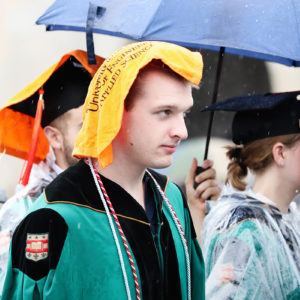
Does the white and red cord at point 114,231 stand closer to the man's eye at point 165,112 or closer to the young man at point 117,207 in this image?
the young man at point 117,207

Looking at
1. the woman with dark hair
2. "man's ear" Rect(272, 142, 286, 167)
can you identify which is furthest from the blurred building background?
"man's ear" Rect(272, 142, 286, 167)

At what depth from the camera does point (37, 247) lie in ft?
6.25

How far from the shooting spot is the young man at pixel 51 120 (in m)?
3.08

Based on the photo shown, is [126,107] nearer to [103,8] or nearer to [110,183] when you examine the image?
[110,183]

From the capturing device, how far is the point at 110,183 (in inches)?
82.5

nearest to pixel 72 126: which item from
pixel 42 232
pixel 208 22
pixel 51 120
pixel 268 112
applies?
pixel 51 120

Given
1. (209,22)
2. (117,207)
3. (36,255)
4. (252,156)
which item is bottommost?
(36,255)

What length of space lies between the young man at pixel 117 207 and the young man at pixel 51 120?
1.01 m

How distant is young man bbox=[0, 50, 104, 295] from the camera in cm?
308

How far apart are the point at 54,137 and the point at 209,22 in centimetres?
109

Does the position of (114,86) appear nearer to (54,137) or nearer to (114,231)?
(114,231)

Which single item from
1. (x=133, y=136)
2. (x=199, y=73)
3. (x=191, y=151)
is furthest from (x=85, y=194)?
(x=191, y=151)

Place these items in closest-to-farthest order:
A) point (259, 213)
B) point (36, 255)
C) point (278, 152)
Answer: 1. point (36, 255)
2. point (259, 213)
3. point (278, 152)

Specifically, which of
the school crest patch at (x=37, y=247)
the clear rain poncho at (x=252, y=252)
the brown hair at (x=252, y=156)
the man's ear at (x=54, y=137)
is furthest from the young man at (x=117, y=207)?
the brown hair at (x=252, y=156)
